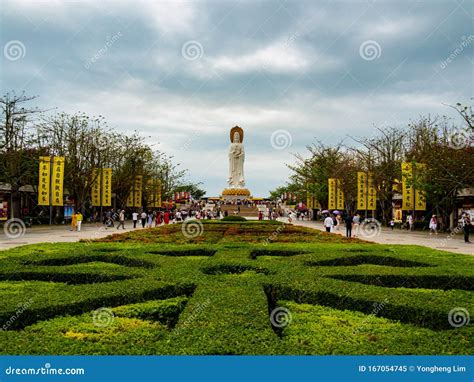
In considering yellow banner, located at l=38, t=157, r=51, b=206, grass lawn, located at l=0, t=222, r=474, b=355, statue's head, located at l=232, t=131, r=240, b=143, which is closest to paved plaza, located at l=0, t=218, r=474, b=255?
yellow banner, located at l=38, t=157, r=51, b=206

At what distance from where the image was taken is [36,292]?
7.12 metres

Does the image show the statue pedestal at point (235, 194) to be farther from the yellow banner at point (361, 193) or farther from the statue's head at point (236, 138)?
the yellow banner at point (361, 193)

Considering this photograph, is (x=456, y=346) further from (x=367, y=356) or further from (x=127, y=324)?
(x=127, y=324)

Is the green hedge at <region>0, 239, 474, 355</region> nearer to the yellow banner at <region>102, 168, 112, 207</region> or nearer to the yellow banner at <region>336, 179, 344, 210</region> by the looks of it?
the yellow banner at <region>102, 168, 112, 207</region>

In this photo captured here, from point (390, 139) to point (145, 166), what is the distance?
23.1 meters

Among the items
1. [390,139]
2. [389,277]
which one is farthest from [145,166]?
[389,277]
